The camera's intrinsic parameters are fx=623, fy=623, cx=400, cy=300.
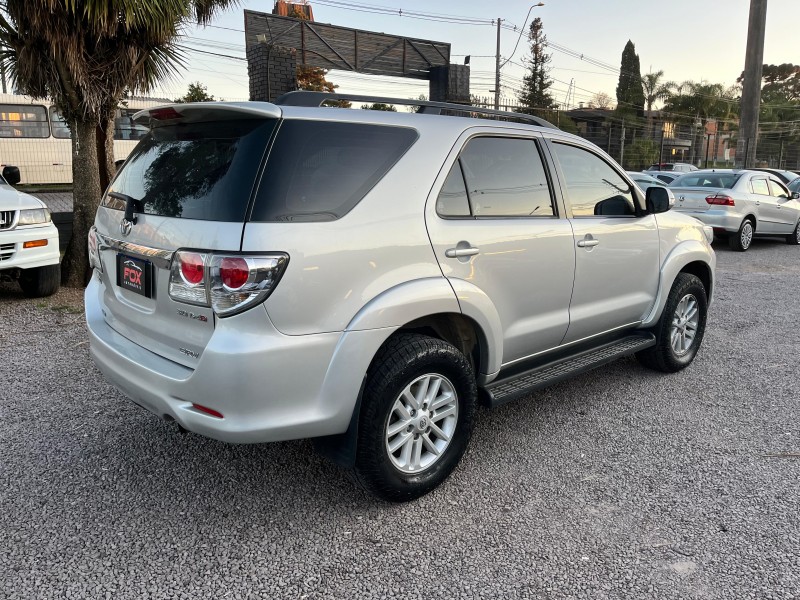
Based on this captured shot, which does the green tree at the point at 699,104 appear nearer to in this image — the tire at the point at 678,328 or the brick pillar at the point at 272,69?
the brick pillar at the point at 272,69

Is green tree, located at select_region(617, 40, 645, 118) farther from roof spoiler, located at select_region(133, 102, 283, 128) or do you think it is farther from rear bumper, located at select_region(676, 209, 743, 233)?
roof spoiler, located at select_region(133, 102, 283, 128)

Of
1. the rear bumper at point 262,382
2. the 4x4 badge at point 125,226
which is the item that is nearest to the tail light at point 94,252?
the 4x4 badge at point 125,226

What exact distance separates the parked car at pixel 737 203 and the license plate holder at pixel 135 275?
11.3m

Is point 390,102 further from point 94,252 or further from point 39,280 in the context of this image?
point 39,280

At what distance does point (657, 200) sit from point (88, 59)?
6052 mm

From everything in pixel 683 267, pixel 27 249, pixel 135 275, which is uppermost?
pixel 135 275

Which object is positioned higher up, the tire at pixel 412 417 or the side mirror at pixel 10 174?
the side mirror at pixel 10 174

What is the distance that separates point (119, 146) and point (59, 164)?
196 centimetres

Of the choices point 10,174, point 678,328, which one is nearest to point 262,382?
point 678,328

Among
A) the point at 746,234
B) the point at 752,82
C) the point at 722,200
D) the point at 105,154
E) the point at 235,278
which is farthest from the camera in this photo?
the point at 752,82

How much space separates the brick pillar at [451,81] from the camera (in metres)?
15.4

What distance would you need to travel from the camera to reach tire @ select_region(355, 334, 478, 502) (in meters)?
2.68

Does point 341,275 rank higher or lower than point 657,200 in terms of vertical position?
lower

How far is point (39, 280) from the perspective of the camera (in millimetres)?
6867
